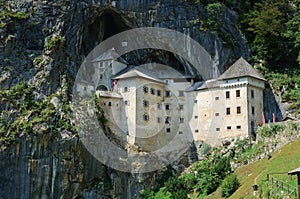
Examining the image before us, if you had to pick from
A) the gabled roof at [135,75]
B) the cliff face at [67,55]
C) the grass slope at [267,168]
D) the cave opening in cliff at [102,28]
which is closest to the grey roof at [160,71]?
the cliff face at [67,55]

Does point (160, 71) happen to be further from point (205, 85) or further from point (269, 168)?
point (269, 168)

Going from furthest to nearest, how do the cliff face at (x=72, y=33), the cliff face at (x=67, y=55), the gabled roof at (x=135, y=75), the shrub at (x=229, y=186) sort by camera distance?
the gabled roof at (x=135, y=75)
the cliff face at (x=72, y=33)
the cliff face at (x=67, y=55)
the shrub at (x=229, y=186)

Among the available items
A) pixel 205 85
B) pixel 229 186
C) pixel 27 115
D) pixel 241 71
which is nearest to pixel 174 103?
pixel 205 85

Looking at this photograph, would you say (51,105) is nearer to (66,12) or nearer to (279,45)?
(66,12)

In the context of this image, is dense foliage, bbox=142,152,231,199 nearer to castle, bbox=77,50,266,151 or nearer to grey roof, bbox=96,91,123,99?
castle, bbox=77,50,266,151

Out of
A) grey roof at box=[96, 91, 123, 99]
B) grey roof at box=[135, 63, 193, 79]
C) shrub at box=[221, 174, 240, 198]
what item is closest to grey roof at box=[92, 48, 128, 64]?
grey roof at box=[135, 63, 193, 79]

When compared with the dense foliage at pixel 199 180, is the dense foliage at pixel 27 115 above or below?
above

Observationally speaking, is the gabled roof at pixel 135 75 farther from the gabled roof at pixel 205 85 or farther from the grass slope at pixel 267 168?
the grass slope at pixel 267 168
